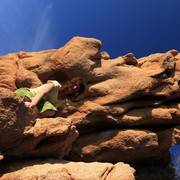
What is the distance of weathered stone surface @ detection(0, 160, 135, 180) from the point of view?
19.5 ft

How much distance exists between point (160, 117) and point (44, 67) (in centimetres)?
524

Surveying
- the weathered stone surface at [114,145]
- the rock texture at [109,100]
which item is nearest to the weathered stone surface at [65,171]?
the weathered stone surface at [114,145]

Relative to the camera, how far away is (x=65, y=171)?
6125 millimetres

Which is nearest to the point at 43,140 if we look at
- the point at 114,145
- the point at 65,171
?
the point at 65,171

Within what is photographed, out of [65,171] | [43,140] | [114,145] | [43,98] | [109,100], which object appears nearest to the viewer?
[65,171]

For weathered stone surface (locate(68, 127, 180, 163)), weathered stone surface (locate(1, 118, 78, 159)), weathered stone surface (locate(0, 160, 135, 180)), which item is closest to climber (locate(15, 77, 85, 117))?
weathered stone surface (locate(1, 118, 78, 159))

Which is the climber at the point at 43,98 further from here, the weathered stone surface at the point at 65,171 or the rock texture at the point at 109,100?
the rock texture at the point at 109,100

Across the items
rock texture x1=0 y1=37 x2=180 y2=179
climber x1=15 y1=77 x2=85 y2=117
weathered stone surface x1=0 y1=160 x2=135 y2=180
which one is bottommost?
weathered stone surface x1=0 y1=160 x2=135 y2=180

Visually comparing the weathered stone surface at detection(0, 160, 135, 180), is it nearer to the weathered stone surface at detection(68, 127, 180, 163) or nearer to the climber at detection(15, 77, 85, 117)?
the climber at detection(15, 77, 85, 117)

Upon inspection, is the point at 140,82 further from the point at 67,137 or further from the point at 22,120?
the point at 22,120

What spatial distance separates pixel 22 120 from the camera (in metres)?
6.42

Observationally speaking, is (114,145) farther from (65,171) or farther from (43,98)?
(65,171)

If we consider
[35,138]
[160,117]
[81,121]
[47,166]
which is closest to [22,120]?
[35,138]

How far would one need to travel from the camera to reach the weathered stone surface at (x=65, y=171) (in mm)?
5953
